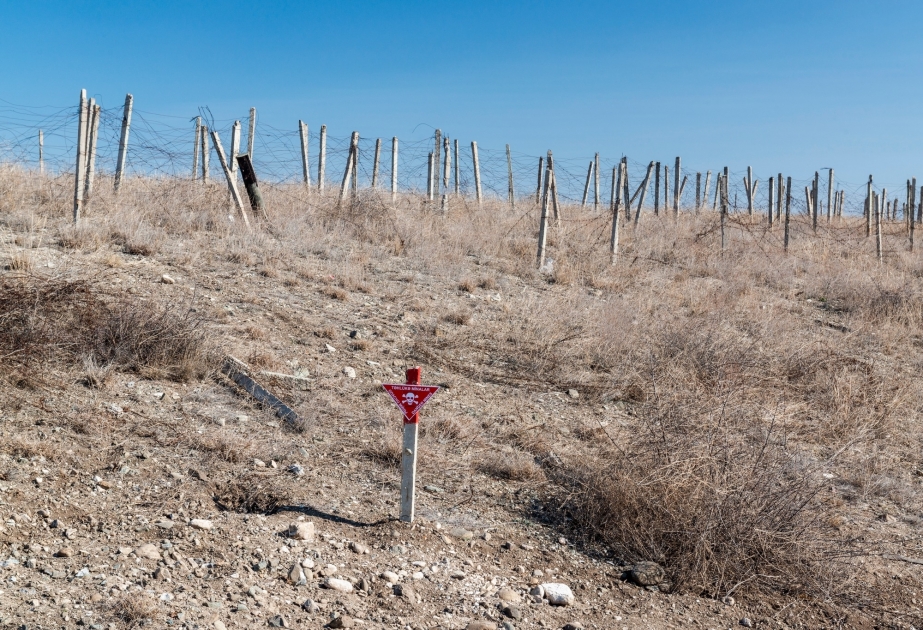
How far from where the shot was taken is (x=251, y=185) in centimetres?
1411

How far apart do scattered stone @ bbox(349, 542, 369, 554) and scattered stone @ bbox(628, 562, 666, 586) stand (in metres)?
1.73

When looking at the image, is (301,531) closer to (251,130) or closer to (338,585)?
(338,585)

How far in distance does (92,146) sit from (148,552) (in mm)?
11376

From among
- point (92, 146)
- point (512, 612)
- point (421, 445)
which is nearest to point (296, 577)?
point (512, 612)

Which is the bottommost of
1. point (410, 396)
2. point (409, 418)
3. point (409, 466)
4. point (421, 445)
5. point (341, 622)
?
point (341, 622)

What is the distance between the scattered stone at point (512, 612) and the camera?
433 cm

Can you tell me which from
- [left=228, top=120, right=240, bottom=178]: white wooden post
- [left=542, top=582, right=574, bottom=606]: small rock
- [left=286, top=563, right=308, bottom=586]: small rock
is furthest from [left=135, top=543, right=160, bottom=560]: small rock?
[left=228, top=120, right=240, bottom=178]: white wooden post

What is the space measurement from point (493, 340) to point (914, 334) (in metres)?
7.65

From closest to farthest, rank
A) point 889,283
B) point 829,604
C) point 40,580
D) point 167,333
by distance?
point 40,580 → point 829,604 → point 167,333 → point 889,283

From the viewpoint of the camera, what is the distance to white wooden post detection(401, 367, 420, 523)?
509cm

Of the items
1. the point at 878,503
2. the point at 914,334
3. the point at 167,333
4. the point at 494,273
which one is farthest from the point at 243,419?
the point at 914,334

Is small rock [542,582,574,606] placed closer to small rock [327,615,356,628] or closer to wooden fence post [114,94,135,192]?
small rock [327,615,356,628]

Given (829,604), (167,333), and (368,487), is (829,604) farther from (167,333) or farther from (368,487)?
(167,333)

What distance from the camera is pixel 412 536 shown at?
5070 millimetres
